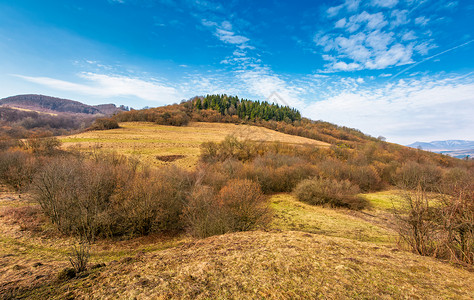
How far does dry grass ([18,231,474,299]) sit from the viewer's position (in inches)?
137

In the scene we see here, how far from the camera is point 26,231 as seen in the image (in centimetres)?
903

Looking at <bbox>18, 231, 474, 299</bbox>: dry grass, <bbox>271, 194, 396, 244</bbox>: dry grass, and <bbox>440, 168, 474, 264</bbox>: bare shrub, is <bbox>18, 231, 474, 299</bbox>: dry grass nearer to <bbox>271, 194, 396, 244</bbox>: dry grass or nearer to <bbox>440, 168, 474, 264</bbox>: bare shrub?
<bbox>440, 168, 474, 264</bbox>: bare shrub

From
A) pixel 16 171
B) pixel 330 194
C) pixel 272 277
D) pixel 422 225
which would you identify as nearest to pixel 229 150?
pixel 330 194

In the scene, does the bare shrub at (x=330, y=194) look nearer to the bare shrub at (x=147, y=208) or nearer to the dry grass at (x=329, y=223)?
the dry grass at (x=329, y=223)

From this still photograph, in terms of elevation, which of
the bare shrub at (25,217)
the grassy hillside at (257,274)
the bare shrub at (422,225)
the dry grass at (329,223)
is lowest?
the bare shrub at (25,217)

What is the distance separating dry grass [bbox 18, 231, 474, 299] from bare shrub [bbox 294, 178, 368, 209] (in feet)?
39.9

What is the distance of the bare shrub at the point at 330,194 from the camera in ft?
54.7

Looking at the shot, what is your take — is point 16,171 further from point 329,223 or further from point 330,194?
point 330,194

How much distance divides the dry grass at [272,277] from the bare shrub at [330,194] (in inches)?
479

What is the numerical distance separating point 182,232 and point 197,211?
2.12 m

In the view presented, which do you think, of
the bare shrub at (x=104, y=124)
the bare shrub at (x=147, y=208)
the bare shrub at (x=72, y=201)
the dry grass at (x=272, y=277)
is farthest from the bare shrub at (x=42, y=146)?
the dry grass at (x=272, y=277)

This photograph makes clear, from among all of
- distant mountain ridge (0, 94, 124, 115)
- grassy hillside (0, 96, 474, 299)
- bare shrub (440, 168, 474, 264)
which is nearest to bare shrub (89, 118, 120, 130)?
grassy hillside (0, 96, 474, 299)

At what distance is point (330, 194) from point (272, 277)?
15.2 meters

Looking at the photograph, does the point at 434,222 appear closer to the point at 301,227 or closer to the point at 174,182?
the point at 301,227
